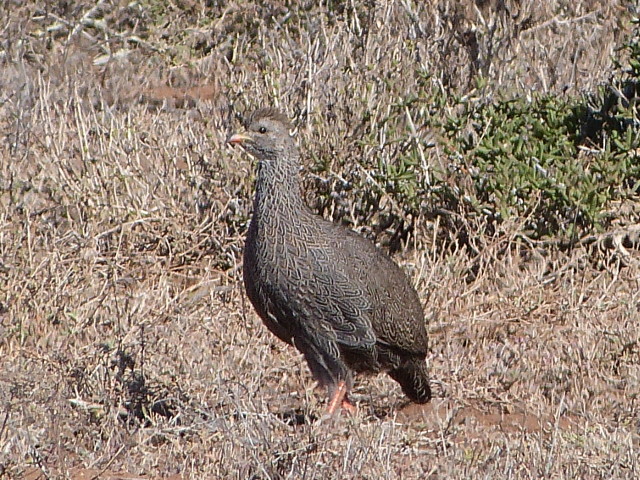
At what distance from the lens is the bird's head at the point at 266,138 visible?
5.89 meters

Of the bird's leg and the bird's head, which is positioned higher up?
the bird's head

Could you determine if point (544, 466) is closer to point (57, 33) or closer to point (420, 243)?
point (420, 243)

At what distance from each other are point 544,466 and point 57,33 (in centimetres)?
704

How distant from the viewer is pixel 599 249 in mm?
7250

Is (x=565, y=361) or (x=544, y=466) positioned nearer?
(x=544, y=466)

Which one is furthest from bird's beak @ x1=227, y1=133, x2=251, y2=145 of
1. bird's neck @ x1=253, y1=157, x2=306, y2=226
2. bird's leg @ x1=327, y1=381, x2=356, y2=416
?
bird's leg @ x1=327, y1=381, x2=356, y2=416

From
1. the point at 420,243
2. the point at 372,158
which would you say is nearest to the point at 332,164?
the point at 372,158

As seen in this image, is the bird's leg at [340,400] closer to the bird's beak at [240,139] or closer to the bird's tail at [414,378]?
the bird's tail at [414,378]

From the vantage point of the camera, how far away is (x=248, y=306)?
6.96 m

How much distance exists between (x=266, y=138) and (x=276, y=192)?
28cm

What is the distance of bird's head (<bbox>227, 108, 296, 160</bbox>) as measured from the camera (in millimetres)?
5895

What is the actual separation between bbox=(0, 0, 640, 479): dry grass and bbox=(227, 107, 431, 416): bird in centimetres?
25

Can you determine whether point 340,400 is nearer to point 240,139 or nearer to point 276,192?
point 276,192

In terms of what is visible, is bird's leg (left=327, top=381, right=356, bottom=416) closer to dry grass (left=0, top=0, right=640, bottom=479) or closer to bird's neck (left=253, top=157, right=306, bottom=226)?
dry grass (left=0, top=0, right=640, bottom=479)
